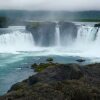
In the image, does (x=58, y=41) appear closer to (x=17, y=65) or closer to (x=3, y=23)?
(x=17, y=65)

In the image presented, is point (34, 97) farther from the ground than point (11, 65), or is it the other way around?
point (34, 97)

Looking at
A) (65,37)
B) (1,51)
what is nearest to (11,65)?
(1,51)

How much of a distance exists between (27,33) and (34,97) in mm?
42667

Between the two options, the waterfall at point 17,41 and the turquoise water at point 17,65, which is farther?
the waterfall at point 17,41

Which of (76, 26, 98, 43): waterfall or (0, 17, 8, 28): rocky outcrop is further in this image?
(0, 17, 8, 28): rocky outcrop

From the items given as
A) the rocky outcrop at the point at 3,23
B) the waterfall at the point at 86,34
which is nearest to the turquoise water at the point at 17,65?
the waterfall at the point at 86,34

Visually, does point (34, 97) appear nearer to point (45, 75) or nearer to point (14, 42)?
point (45, 75)

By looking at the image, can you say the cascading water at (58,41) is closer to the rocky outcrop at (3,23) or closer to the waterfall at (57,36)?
the waterfall at (57,36)

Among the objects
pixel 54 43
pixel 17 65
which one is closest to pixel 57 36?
pixel 54 43

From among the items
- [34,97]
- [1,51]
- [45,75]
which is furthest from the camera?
[1,51]

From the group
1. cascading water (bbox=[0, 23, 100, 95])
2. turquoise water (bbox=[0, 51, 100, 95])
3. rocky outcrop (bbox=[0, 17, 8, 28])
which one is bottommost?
rocky outcrop (bbox=[0, 17, 8, 28])

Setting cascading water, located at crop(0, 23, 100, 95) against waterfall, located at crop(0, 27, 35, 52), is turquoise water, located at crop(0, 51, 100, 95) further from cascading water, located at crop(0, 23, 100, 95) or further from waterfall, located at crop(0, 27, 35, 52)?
waterfall, located at crop(0, 27, 35, 52)

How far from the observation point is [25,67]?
32.2 m

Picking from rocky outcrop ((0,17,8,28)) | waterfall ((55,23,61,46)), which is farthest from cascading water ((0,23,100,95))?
rocky outcrop ((0,17,8,28))
